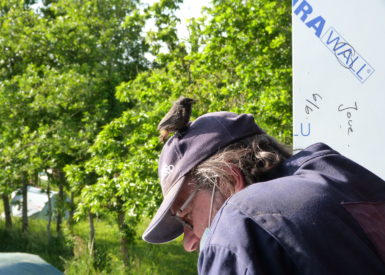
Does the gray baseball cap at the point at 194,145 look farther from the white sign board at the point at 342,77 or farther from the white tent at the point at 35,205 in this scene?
the white tent at the point at 35,205

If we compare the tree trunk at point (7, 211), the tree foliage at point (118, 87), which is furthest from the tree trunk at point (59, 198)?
the tree trunk at point (7, 211)

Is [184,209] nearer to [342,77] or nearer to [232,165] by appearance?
[232,165]

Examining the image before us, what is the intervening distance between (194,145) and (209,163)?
87 millimetres

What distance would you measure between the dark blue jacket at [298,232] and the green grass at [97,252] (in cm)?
717

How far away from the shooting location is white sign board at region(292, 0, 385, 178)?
6.27ft

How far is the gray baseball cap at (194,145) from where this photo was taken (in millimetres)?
1327

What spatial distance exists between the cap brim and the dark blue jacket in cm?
38

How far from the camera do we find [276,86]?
19.9ft

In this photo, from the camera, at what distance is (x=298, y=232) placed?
90 cm

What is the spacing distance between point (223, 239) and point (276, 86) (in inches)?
209

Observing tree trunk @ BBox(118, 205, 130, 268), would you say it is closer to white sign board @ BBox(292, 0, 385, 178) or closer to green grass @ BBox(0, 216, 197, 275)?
green grass @ BBox(0, 216, 197, 275)

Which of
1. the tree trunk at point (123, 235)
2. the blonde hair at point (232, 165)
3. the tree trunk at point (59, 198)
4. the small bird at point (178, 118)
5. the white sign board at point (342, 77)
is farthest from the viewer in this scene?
the tree trunk at point (59, 198)

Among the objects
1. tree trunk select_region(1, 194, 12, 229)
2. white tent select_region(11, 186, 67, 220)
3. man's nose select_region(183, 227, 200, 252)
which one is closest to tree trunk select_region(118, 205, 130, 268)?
tree trunk select_region(1, 194, 12, 229)

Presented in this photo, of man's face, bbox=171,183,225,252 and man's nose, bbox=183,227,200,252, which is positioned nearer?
man's face, bbox=171,183,225,252
